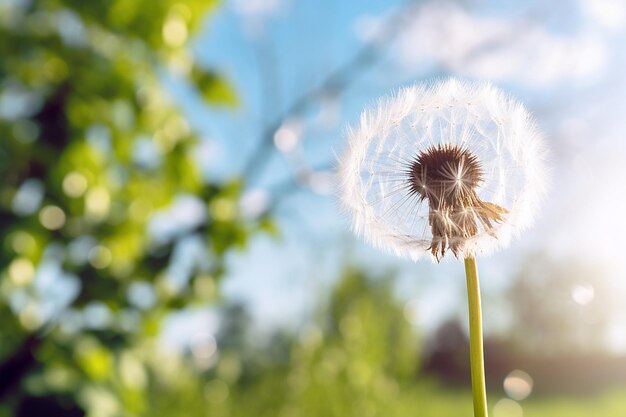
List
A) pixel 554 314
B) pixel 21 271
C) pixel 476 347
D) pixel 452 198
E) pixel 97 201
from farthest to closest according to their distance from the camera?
pixel 554 314, pixel 97 201, pixel 21 271, pixel 452 198, pixel 476 347

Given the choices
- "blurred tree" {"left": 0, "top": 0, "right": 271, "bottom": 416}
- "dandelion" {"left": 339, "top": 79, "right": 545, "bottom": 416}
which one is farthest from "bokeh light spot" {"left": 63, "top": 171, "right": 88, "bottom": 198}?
"dandelion" {"left": 339, "top": 79, "right": 545, "bottom": 416}

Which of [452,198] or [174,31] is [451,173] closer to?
[452,198]

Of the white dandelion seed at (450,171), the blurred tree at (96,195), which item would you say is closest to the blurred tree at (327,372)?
the blurred tree at (96,195)

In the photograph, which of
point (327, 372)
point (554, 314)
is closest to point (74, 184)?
point (327, 372)

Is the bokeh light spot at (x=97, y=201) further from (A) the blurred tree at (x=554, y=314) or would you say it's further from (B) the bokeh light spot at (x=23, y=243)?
(A) the blurred tree at (x=554, y=314)

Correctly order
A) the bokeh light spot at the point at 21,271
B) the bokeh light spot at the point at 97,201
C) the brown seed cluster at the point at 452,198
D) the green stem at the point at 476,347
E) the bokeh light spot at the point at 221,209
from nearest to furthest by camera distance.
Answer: the green stem at the point at 476,347, the brown seed cluster at the point at 452,198, the bokeh light spot at the point at 21,271, the bokeh light spot at the point at 97,201, the bokeh light spot at the point at 221,209

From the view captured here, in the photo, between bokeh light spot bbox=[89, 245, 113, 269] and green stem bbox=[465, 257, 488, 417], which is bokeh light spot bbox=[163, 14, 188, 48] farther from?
green stem bbox=[465, 257, 488, 417]

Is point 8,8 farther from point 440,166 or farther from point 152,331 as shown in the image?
point 440,166
